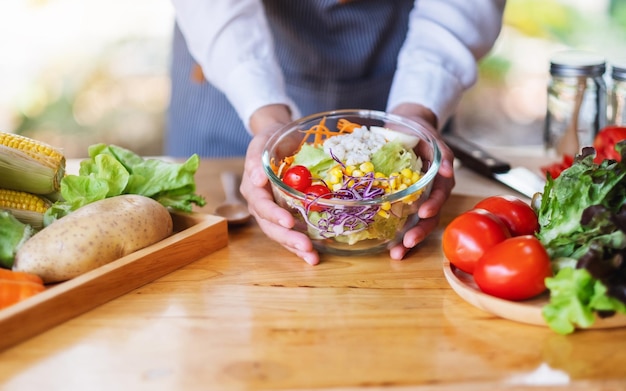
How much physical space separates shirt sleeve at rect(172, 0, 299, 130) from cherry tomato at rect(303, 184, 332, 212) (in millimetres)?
506

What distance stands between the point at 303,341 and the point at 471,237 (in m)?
0.34

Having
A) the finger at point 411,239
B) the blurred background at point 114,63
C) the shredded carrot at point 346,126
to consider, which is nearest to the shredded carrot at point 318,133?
the shredded carrot at point 346,126

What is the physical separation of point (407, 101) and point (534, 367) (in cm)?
93

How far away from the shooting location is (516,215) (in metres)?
1.29

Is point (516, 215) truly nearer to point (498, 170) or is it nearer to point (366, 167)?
point (366, 167)

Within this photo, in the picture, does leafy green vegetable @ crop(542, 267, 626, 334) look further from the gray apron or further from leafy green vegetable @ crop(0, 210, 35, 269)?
the gray apron

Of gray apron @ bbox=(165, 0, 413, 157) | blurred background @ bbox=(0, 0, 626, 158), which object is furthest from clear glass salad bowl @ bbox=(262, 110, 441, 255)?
blurred background @ bbox=(0, 0, 626, 158)

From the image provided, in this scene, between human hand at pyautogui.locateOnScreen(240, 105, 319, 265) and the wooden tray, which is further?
human hand at pyautogui.locateOnScreen(240, 105, 319, 265)

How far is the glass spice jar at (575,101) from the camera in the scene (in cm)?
199

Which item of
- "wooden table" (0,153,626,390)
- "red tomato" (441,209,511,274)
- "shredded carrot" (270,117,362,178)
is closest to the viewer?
"wooden table" (0,153,626,390)

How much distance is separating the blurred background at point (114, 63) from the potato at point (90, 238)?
297 centimetres

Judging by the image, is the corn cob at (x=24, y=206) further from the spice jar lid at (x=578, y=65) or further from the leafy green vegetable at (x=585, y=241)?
the spice jar lid at (x=578, y=65)

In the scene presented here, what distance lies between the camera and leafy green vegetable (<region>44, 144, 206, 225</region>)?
137 cm

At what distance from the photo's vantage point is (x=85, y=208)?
1.29 m
